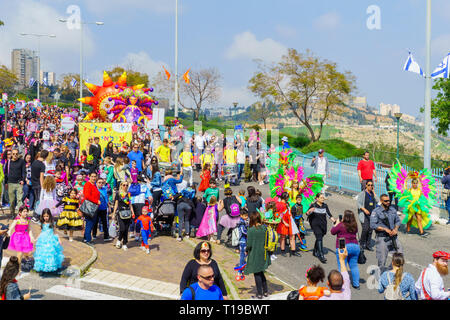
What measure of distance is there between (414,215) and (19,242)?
9471 millimetres

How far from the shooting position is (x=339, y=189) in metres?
18.8

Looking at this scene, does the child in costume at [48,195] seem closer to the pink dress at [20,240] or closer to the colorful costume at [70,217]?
the colorful costume at [70,217]

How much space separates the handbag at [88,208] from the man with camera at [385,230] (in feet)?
19.1

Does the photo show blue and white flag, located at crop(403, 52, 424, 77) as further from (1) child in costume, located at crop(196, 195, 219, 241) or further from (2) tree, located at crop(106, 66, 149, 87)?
(2) tree, located at crop(106, 66, 149, 87)

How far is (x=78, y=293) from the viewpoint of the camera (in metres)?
7.73

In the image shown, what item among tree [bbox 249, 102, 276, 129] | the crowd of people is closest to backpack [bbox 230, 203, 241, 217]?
the crowd of people

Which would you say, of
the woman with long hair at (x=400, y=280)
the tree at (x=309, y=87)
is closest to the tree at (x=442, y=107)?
the tree at (x=309, y=87)

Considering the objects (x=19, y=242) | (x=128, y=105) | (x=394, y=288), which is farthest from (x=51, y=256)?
(x=128, y=105)

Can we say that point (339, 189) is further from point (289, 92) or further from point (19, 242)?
point (289, 92)

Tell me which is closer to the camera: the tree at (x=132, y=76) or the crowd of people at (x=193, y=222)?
the crowd of people at (x=193, y=222)

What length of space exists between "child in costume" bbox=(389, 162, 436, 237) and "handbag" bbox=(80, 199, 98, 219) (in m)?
7.70

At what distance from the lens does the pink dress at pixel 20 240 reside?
8555mm

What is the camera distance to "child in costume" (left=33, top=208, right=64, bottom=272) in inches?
330
